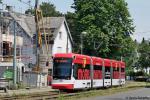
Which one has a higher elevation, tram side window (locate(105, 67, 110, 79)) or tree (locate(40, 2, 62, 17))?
tree (locate(40, 2, 62, 17))

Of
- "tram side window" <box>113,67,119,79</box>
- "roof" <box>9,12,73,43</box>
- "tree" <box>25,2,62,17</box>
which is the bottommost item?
"tram side window" <box>113,67,119,79</box>

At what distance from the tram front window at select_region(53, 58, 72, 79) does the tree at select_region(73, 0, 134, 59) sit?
36.6m

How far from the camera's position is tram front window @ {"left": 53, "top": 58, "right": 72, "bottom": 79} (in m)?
40.2

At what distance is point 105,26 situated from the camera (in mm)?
79375

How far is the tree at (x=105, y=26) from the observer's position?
259ft

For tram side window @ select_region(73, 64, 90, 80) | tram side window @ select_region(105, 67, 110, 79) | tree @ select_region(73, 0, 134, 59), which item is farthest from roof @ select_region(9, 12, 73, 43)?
tram side window @ select_region(73, 64, 90, 80)

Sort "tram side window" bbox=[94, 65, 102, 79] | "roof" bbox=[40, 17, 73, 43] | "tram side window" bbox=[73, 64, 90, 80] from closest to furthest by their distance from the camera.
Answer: "tram side window" bbox=[73, 64, 90, 80], "tram side window" bbox=[94, 65, 102, 79], "roof" bbox=[40, 17, 73, 43]

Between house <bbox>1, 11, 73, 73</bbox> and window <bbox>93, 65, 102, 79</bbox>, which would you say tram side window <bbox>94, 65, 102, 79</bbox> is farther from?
house <bbox>1, 11, 73, 73</bbox>

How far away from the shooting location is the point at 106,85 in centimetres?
5166

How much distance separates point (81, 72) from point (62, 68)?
2.07m

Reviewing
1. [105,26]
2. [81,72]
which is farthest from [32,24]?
[81,72]

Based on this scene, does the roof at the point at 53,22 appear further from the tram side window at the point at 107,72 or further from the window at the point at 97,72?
the window at the point at 97,72

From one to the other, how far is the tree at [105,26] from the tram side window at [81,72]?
109 feet

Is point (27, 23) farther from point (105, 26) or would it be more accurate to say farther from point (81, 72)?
point (81, 72)
